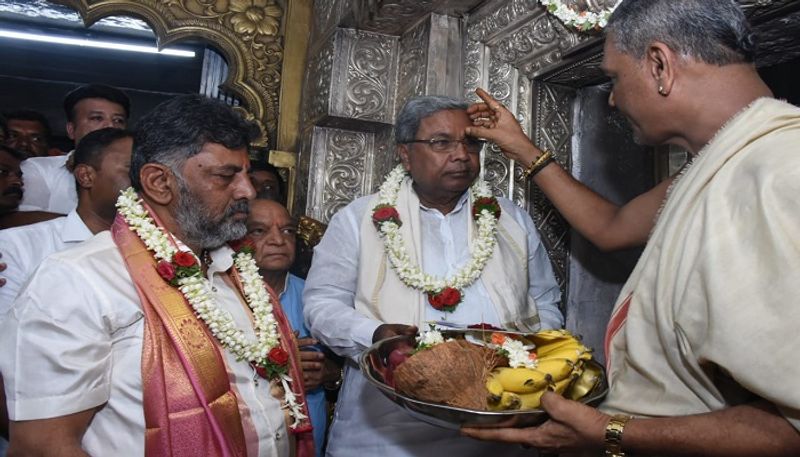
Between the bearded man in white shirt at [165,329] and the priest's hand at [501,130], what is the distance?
1.07 m

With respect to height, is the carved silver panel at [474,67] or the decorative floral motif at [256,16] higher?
the decorative floral motif at [256,16]

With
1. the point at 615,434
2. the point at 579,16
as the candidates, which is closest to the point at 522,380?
the point at 615,434

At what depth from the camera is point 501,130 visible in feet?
9.82

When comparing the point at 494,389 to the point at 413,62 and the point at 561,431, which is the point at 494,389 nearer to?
the point at 561,431

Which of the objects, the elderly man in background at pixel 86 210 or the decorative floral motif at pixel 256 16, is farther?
the decorative floral motif at pixel 256 16

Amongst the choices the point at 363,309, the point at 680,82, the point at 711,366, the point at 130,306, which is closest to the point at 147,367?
the point at 130,306

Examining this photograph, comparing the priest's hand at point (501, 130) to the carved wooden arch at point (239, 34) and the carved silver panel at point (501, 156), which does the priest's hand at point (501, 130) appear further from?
the carved wooden arch at point (239, 34)

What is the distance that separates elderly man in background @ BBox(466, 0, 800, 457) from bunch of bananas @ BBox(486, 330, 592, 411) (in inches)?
3.6

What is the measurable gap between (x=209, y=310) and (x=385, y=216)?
1108 mm

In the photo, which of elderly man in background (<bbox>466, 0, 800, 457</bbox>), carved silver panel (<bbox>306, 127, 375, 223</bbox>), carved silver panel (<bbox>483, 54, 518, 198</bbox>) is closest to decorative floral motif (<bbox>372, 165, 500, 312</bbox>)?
carved silver panel (<bbox>483, 54, 518, 198</bbox>)

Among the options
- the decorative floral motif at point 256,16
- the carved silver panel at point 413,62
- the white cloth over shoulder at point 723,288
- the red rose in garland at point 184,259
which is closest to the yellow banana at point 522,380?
the white cloth over shoulder at point 723,288

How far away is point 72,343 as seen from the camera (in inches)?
69.0

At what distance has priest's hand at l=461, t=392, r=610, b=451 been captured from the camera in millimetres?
1652

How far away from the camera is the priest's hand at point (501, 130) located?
2947 mm
